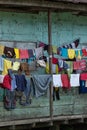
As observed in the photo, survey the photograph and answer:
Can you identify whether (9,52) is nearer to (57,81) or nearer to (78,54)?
(57,81)

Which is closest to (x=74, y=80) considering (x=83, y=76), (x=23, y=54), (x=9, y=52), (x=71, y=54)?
(x=83, y=76)

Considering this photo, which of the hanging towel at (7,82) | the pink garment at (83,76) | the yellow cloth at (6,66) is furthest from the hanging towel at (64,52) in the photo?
the hanging towel at (7,82)

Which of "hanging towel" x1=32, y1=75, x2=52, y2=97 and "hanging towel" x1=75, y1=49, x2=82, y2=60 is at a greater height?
"hanging towel" x1=75, y1=49, x2=82, y2=60

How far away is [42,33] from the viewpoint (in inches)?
524

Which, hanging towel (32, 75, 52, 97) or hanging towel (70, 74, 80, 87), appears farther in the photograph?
hanging towel (70, 74, 80, 87)

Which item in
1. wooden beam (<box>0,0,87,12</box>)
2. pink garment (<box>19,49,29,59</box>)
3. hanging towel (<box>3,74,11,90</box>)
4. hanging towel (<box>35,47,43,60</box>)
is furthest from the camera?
hanging towel (<box>35,47,43,60</box>)

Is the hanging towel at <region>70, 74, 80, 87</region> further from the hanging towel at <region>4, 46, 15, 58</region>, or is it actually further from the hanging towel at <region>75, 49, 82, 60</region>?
the hanging towel at <region>4, 46, 15, 58</region>

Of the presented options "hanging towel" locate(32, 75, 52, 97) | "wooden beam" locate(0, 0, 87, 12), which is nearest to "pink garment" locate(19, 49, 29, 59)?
"hanging towel" locate(32, 75, 52, 97)

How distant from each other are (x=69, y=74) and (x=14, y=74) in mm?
1933

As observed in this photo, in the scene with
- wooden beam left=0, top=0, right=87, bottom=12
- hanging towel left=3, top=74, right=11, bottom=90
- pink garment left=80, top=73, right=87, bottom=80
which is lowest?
hanging towel left=3, top=74, right=11, bottom=90

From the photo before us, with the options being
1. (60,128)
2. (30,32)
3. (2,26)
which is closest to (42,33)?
(30,32)

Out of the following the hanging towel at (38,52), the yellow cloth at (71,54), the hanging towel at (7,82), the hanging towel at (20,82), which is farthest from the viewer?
the yellow cloth at (71,54)

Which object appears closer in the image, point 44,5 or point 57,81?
point 44,5

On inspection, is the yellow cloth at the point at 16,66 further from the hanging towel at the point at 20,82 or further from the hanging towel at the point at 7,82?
the hanging towel at the point at 7,82
